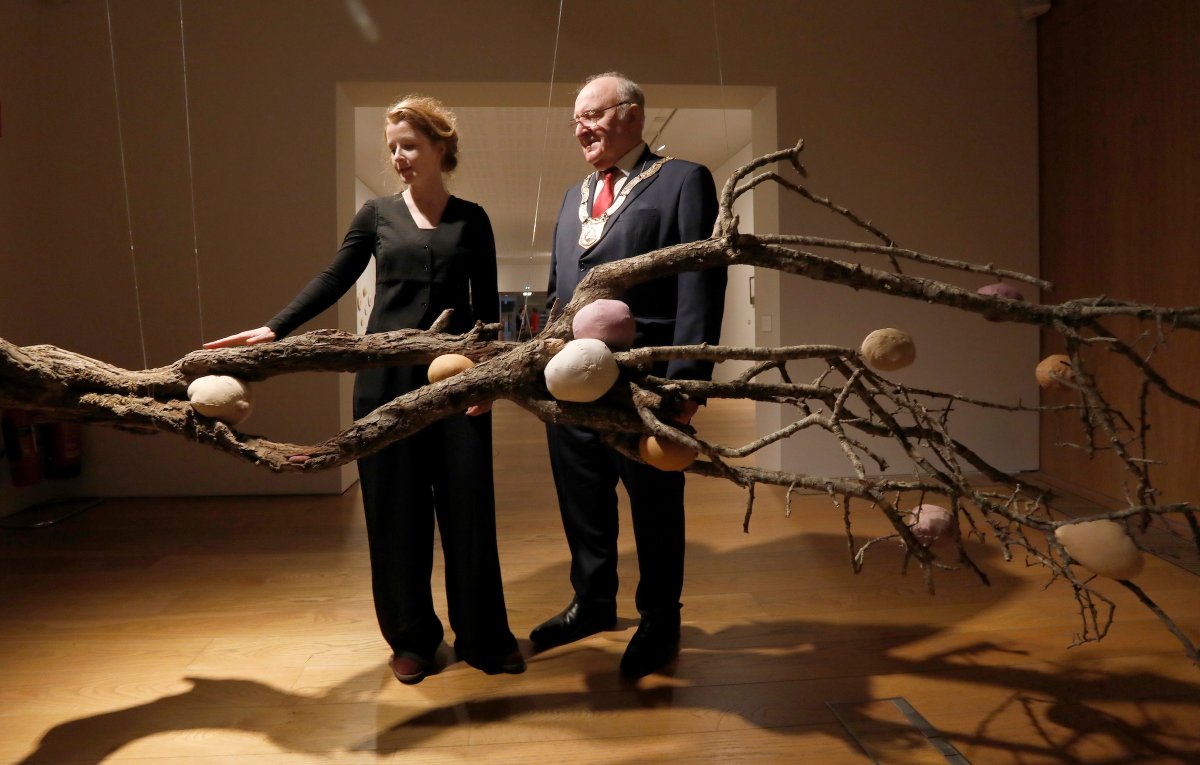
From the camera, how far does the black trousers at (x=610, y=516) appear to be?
1699 mm

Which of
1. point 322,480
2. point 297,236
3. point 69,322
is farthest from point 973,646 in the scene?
point 69,322

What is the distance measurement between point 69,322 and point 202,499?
3.08 ft

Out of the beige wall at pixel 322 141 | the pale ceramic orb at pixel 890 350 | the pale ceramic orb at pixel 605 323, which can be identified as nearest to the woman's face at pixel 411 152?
the pale ceramic orb at pixel 605 323

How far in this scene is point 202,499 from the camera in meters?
3.35

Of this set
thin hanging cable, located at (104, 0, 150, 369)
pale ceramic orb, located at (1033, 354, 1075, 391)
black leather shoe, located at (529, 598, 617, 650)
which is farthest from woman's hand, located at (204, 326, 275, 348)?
thin hanging cable, located at (104, 0, 150, 369)

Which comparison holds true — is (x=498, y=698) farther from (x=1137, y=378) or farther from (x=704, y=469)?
(x=1137, y=378)

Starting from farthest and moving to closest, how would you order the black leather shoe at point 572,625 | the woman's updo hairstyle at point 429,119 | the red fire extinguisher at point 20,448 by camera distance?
the red fire extinguisher at point 20,448, the black leather shoe at point 572,625, the woman's updo hairstyle at point 429,119

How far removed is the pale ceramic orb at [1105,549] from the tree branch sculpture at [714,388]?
21 mm

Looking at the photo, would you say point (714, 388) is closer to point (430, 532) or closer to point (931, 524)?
point (931, 524)

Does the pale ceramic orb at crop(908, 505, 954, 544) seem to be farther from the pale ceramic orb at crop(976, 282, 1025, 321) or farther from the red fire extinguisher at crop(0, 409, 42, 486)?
the red fire extinguisher at crop(0, 409, 42, 486)

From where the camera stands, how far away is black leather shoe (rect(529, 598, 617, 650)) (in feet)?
5.99

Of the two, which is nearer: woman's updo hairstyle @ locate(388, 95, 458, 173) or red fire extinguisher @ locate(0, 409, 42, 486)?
woman's updo hairstyle @ locate(388, 95, 458, 173)

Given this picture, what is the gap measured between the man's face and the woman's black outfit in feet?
0.93

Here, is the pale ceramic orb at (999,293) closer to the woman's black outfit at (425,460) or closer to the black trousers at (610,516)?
the black trousers at (610,516)
